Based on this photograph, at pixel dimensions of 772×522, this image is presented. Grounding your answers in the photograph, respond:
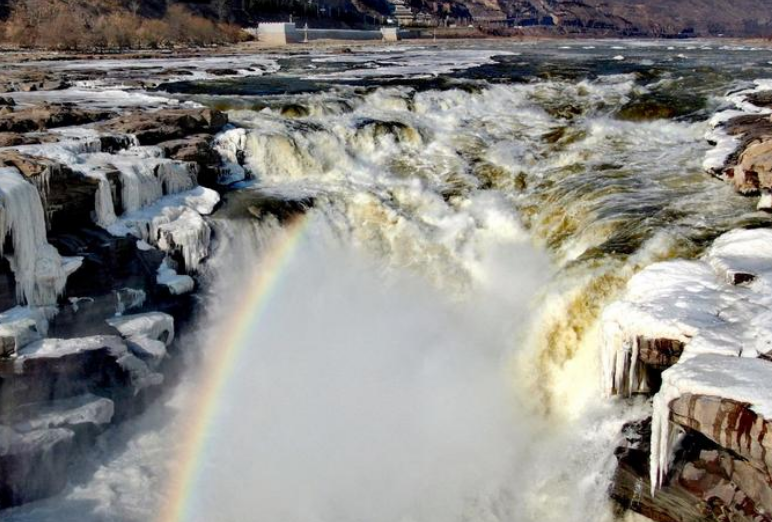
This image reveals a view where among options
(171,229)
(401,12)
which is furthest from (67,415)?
(401,12)

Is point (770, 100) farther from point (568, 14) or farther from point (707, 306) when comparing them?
point (568, 14)

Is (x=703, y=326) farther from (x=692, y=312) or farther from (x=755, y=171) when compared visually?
(x=755, y=171)

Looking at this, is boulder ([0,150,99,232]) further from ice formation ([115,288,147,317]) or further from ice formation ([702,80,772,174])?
ice formation ([702,80,772,174])

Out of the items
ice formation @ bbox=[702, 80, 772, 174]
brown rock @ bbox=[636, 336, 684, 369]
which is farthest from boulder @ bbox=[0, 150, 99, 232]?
ice formation @ bbox=[702, 80, 772, 174]

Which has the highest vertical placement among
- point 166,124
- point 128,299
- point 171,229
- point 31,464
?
point 166,124

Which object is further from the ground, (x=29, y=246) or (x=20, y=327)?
(x=29, y=246)

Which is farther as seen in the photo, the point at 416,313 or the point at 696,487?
the point at 416,313

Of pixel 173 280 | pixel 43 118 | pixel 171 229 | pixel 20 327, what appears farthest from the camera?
pixel 43 118

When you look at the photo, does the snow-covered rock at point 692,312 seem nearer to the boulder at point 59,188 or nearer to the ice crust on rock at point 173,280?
the ice crust on rock at point 173,280
